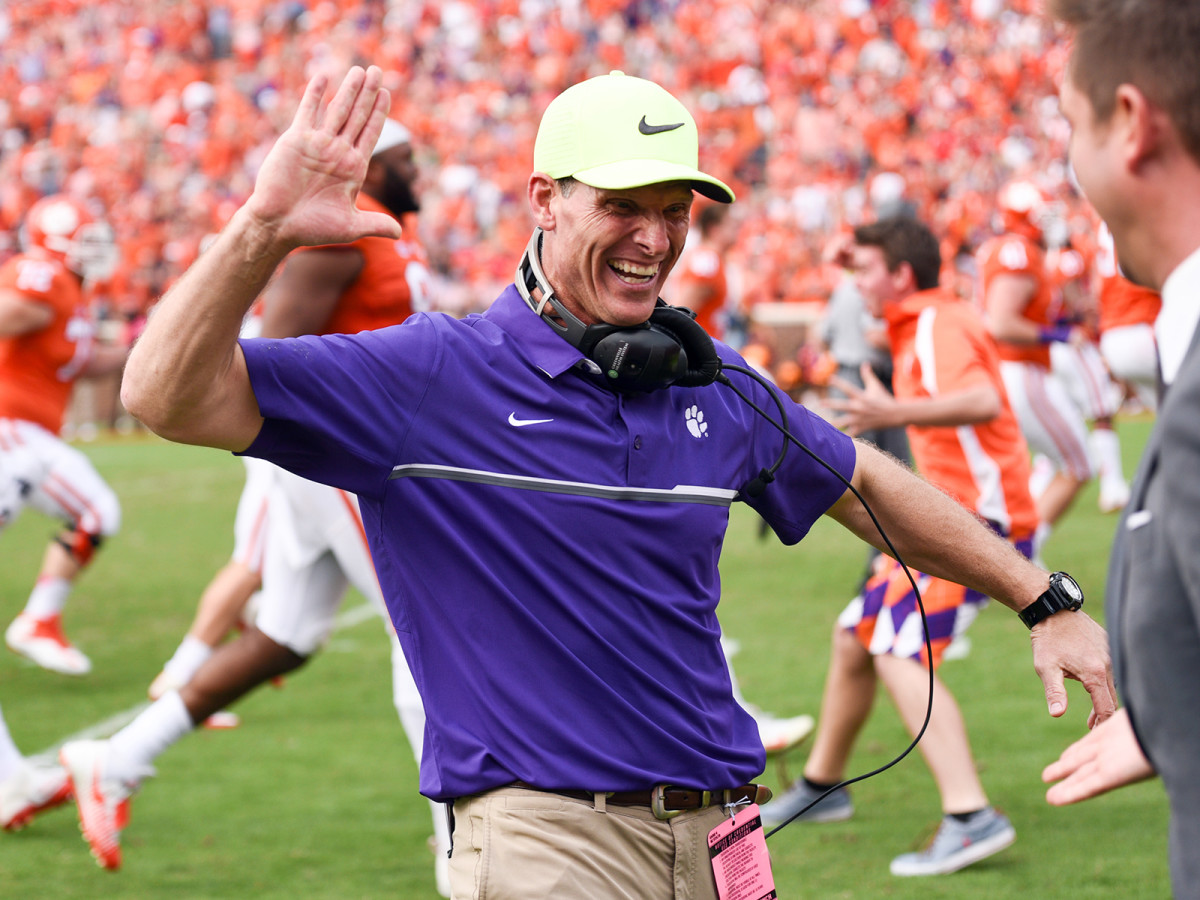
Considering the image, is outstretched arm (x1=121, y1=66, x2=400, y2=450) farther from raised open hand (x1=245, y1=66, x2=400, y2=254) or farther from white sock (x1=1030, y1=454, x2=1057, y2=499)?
white sock (x1=1030, y1=454, x2=1057, y2=499)

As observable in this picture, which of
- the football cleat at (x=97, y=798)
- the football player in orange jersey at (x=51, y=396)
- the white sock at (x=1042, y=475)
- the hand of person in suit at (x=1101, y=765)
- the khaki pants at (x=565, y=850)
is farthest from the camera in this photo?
the white sock at (x=1042, y=475)

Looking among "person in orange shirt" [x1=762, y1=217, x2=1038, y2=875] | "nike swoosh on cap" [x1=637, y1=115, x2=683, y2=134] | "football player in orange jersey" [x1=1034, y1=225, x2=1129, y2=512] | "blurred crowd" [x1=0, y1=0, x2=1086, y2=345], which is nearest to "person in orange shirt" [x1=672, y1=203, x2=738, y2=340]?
"person in orange shirt" [x1=762, y1=217, x2=1038, y2=875]

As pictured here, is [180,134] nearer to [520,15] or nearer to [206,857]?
[520,15]

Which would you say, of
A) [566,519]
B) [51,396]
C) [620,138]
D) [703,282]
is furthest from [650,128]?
[51,396]

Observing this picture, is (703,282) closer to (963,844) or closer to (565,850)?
(963,844)

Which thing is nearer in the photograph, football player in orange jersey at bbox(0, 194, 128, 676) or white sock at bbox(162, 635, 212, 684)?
white sock at bbox(162, 635, 212, 684)

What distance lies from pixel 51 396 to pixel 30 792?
336 cm

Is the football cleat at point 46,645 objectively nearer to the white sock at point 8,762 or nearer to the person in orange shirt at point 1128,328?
the white sock at point 8,762

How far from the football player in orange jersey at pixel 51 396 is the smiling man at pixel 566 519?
563 centimetres

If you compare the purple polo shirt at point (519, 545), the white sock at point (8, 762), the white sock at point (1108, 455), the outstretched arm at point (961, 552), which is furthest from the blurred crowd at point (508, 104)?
the purple polo shirt at point (519, 545)

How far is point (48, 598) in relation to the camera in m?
7.78

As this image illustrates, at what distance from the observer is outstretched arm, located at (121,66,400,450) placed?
2072 mm

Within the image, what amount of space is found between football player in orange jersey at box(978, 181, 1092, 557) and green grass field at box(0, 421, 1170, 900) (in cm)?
66

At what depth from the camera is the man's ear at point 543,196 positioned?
8.70 ft
